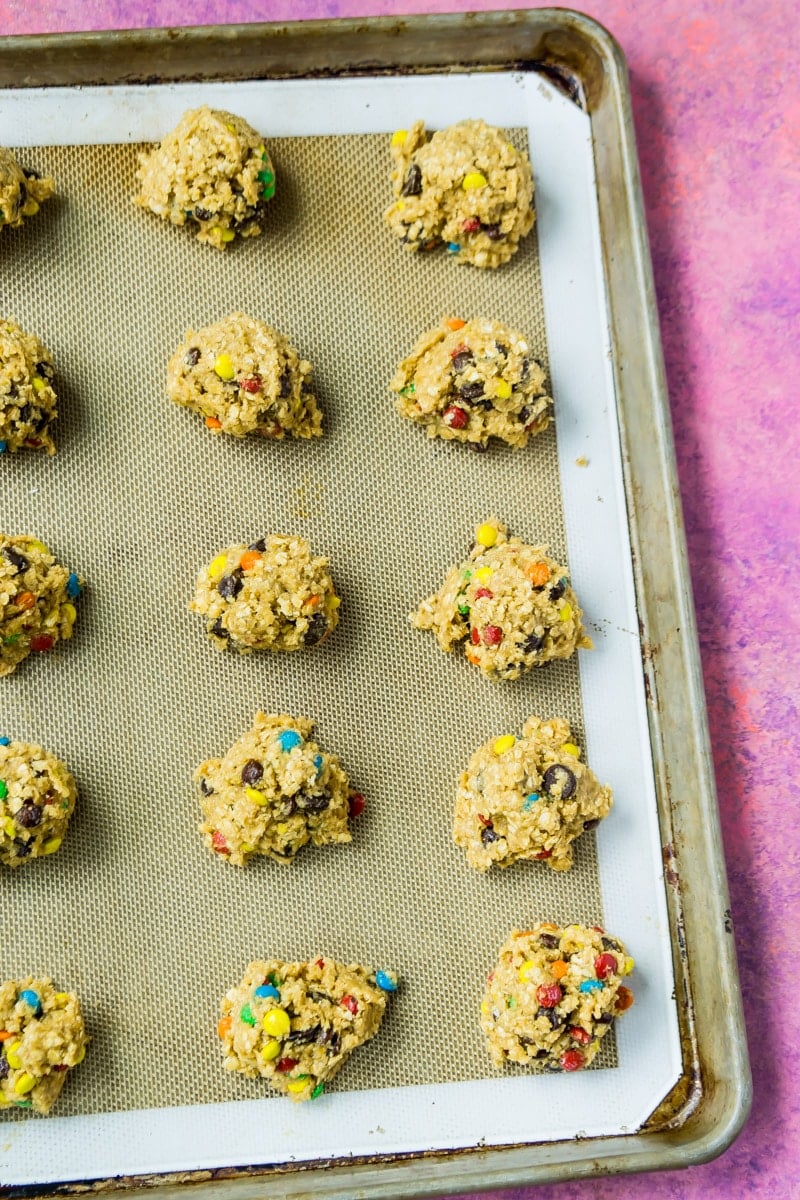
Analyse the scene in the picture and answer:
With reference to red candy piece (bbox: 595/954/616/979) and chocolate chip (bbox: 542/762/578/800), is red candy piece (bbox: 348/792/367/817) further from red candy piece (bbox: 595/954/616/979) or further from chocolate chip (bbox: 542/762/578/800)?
red candy piece (bbox: 595/954/616/979)

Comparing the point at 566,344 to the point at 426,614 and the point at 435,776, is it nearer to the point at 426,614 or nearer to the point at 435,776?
the point at 426,614

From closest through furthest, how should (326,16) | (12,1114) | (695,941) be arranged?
(12,1114) < (695,941) < (326,16)

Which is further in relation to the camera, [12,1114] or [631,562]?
[631,562]

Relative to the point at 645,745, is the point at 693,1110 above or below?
below

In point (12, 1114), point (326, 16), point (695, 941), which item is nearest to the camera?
point (12, 1114)

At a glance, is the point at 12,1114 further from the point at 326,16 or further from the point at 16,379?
the point at 326,16

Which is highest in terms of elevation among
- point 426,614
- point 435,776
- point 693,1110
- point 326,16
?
point 326,16

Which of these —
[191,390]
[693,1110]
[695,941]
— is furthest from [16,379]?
[693,1110]

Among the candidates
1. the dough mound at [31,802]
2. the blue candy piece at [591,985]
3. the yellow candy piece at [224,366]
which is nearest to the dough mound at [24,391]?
the yellow candy piece at [224,366]
